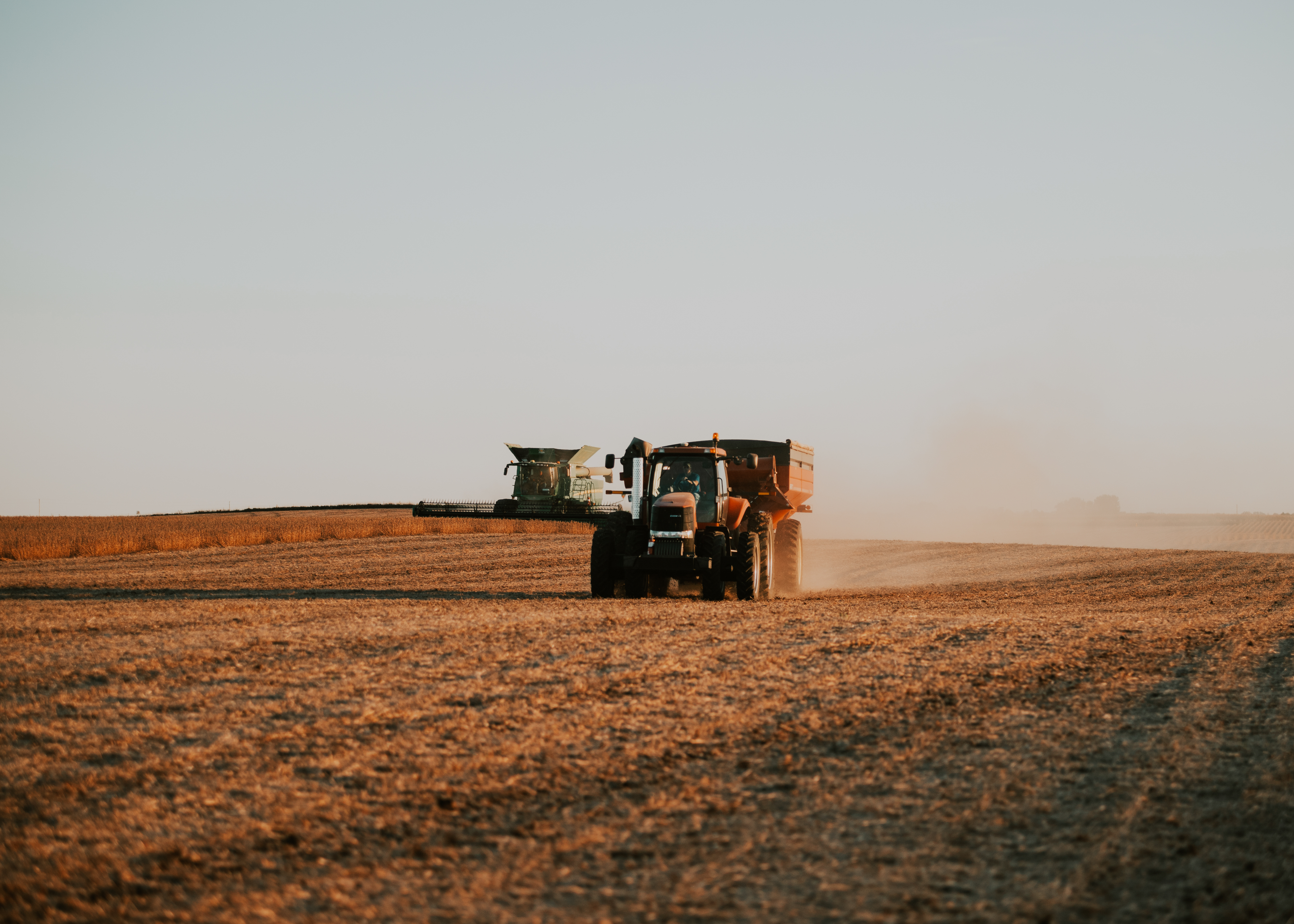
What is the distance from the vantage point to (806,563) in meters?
26.4

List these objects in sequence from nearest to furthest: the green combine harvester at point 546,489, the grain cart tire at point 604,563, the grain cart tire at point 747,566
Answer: the grain cart tire at point 747,566 < the grain cart tire at point 604,563 < the green combine harvester at point 546,489

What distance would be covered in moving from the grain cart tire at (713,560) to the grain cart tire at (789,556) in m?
3.26

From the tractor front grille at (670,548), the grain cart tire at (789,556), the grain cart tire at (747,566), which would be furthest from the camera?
the grain cart tire at (789,556)

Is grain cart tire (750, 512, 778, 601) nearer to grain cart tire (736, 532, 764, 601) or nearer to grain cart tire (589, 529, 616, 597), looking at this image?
grain cart tire (736, 532, 764, 601)

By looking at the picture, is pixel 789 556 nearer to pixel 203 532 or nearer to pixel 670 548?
pixel 670 548

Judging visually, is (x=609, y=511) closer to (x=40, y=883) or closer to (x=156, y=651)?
(x=156, y=651)

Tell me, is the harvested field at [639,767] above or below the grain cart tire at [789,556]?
below

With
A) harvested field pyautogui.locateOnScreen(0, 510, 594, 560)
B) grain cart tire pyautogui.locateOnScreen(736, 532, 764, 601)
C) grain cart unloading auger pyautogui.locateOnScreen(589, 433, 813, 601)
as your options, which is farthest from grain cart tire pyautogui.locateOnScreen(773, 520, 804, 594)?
harvested field pyautogui.locateOnScreen(0, 510, 594, 560)

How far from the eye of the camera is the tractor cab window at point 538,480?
129ft

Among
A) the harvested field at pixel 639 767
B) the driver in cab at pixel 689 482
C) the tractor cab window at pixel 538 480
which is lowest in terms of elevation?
the harvested field at pixel 639 767

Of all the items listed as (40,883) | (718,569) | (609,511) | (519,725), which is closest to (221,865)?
(40,883)

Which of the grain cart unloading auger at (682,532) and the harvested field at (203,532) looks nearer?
the grain cart unloading auger at (682,532)

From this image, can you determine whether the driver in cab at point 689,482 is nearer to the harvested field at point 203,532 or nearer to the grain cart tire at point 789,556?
the grain cart tire at point 789,556

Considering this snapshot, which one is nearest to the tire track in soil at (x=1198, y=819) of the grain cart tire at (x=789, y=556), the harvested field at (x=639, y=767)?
the harvested field at (x=639, y=767)
